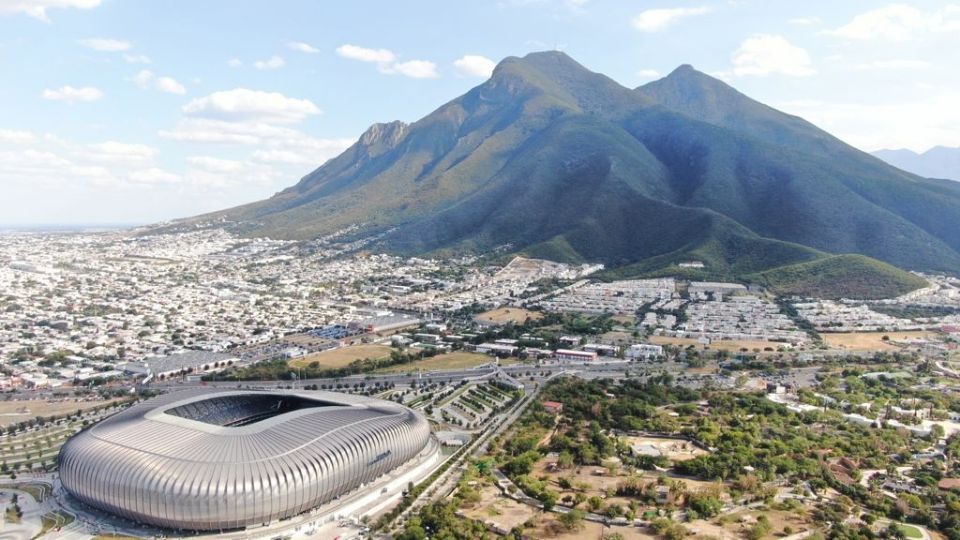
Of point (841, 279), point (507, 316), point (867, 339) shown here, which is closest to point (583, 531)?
point (867, 339)

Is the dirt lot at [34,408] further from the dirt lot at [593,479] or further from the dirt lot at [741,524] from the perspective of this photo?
the dirt lot at [741,524]

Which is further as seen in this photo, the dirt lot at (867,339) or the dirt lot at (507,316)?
the dirt lot at (507,316)

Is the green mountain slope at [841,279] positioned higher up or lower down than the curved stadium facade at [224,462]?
higher up

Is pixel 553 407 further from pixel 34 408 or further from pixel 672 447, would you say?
pixel 34 408

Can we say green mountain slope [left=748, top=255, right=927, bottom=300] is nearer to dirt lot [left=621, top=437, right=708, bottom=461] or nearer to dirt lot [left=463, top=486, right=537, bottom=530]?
dirt lot [left=621, top=437, right=708, bottom=461]

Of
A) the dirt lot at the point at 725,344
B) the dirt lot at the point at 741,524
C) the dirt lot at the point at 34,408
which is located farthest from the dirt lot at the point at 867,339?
the dirt lot at the point at 34,408

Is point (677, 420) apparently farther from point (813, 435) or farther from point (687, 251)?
point (687, 251)
